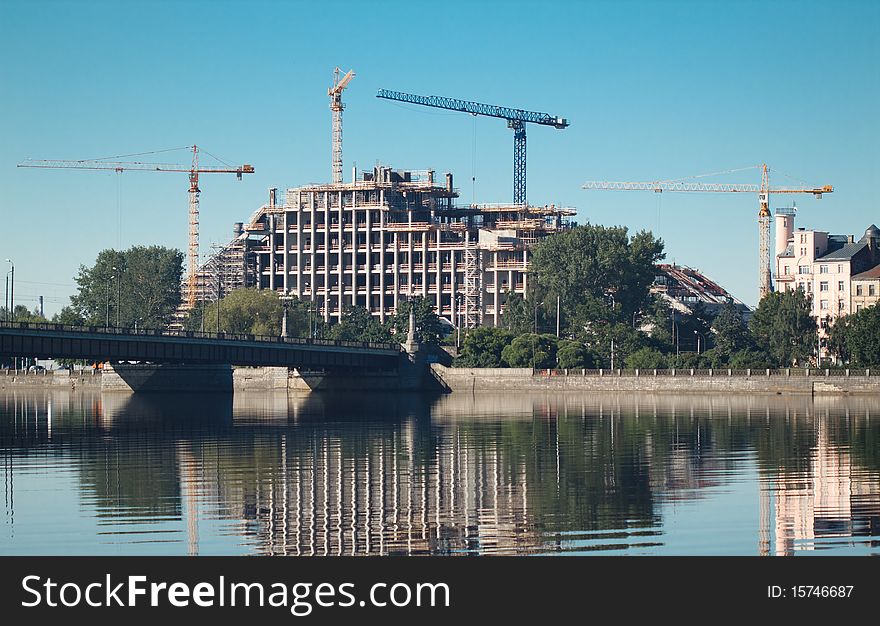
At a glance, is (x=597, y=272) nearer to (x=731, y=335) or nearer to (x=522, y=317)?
(x=522, y=317)

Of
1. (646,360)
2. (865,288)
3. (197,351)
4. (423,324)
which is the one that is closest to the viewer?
(197,351)

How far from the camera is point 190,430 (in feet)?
319

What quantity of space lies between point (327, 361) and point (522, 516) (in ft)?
384

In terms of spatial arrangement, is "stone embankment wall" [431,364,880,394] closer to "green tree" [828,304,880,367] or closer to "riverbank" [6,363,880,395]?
"riverbank" [6,363,880,395]

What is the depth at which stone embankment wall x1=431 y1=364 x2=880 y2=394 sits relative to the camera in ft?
461

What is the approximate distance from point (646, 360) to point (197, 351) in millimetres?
48152

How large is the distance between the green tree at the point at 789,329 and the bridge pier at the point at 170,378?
2456 inches

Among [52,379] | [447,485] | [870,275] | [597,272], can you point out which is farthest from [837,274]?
[447,485]

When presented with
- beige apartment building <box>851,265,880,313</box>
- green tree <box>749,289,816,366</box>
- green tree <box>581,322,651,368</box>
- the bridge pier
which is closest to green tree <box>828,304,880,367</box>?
green tree <box>749,289,816,366</box>

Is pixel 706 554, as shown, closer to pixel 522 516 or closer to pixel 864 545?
pixel 864 545

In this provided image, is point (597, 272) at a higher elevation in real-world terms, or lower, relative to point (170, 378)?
higher

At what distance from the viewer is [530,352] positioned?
551 ft

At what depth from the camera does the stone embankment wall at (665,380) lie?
461 feet

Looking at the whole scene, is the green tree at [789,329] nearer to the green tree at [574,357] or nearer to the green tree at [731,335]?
the green tree at [731,335]
